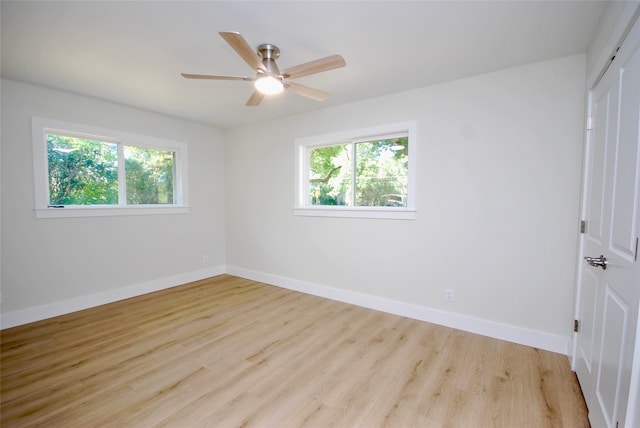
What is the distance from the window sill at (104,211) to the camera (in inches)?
119

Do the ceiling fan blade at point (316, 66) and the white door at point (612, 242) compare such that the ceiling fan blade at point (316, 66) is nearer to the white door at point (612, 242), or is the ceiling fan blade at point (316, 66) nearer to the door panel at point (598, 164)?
the white door at point (612, 242)

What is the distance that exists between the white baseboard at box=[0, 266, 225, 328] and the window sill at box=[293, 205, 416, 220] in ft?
6.74

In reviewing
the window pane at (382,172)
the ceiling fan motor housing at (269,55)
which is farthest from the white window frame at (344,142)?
the ceiling fan motor housing at (269,55)

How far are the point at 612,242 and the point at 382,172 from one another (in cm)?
213

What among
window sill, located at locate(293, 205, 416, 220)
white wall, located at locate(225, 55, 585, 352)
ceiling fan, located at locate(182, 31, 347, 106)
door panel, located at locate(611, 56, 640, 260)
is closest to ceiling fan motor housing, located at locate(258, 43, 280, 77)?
ceiling fan, located at locate(182, 31, 347, 106)

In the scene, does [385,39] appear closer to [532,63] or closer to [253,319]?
[532,63]

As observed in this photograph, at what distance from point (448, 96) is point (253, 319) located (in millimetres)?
3071

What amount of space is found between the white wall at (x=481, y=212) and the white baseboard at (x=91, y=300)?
2.04 m

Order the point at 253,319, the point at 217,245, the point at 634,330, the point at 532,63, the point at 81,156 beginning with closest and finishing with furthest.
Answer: the point at 634,330 → the point at 532,63 → the point at 253,319 → the point at 81,156 → the point at 217,245

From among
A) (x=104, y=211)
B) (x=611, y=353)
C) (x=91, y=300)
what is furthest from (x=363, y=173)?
(x=91, y=300)

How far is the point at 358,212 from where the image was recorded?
3.37 meters

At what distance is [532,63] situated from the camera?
2352 millimetres

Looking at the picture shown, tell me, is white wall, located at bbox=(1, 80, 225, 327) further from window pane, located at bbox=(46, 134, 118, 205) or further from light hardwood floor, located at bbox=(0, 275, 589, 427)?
light hardwood floor, located at bbox=(0, 275, 589, 427)

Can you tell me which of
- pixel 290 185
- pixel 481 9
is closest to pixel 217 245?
pixel 290 185
